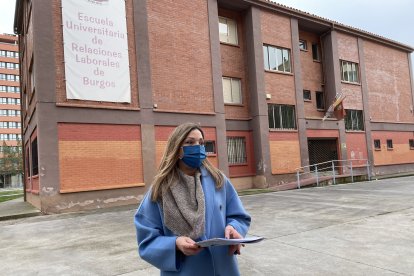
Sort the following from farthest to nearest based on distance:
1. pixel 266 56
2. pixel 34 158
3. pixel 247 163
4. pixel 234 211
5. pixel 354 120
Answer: pixel 354 120 < pixel 266 56 < pixel 247 163 < pixel 34 158 < pixel 234 211

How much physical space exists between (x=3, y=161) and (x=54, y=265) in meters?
69.5

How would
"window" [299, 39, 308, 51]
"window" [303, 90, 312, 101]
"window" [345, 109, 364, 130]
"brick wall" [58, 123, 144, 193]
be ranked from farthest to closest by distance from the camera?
"window" [345, 109, 364, 130] → "window" [299, 39, 308, 51] → "window" [303, 90, 312, 101] → "brick wall" [58, 123, 144, 193]

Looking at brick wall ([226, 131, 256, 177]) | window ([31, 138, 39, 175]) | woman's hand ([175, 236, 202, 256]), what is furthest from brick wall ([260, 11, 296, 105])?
woman's hand ([175, 236, 202, 256])

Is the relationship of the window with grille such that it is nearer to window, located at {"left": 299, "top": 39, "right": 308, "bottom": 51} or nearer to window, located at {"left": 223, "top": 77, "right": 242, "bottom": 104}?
window, located at {"left": 299, "top": 39, "right": 308, "bottom": 51}

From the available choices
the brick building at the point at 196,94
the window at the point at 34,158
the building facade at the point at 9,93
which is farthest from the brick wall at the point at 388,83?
the building facade at the point at 9,93

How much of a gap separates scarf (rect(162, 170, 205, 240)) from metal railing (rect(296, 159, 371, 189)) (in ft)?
55.0

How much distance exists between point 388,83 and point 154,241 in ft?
95.4

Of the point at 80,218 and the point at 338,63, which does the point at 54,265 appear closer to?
the point at 80,218

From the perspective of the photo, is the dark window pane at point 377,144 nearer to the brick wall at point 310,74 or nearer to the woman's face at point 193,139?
the brick wall at point 310,74

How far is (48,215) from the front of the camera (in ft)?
38.7

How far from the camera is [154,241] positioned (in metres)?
2.07

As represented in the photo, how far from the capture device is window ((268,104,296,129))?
19.6m

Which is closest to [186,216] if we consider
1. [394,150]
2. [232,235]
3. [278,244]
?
[232,235]

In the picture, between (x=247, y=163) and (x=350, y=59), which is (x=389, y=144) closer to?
(x=350, y=59)
